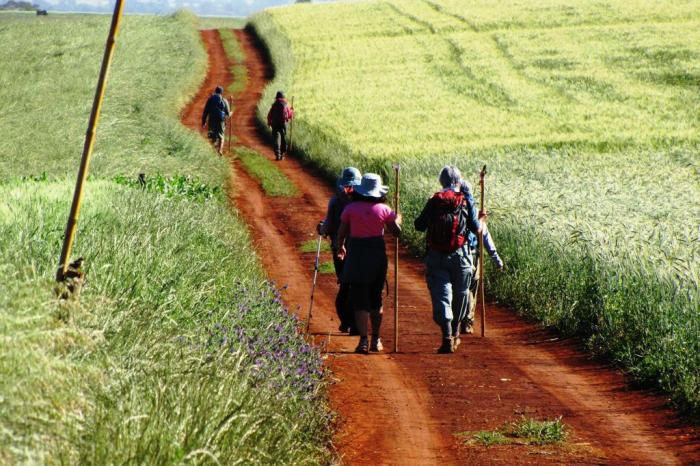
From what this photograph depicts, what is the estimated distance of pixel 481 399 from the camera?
10.2 meters

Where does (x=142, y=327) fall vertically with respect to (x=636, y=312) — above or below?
above

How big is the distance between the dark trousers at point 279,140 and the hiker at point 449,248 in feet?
63.1

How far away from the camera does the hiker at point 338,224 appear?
12.4 meters

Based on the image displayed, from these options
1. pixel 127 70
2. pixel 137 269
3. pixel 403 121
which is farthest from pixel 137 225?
pixel 127 70

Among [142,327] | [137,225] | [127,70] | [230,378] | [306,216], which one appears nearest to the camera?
[230,378]

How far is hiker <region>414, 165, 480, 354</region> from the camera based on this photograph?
11.8 metres

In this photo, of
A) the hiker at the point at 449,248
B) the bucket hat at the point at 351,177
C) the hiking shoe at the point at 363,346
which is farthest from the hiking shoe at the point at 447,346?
the bucket hat at the point at 351,177

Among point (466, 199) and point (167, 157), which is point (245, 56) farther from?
point (466, 199)

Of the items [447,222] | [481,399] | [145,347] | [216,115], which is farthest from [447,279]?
[216,115]

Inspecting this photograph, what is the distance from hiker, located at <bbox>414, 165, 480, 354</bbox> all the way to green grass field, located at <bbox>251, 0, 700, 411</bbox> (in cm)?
160

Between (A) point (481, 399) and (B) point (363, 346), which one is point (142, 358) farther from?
(B) point (363, 346)

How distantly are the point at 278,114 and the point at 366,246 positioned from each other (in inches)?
754

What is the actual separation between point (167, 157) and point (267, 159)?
7267 millimetres

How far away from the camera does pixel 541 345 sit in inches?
512
